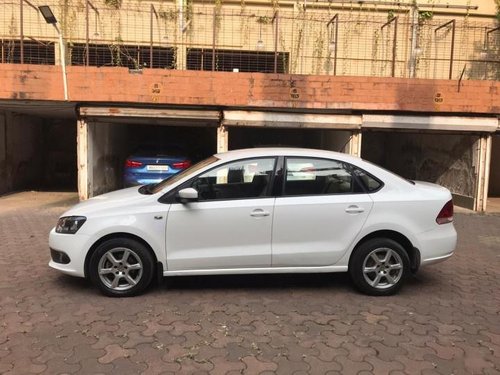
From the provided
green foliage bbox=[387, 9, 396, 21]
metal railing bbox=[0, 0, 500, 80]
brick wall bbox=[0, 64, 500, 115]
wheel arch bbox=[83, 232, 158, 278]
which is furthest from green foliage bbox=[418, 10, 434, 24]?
wheel arch bbox=[83, 232, 158, 278]

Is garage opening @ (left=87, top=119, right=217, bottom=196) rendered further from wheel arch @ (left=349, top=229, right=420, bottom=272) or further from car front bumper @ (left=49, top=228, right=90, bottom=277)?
wheel arch @ (left=349, top=229, right=420, bottom=272)

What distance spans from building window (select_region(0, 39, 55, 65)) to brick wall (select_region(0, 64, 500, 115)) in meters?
3.09

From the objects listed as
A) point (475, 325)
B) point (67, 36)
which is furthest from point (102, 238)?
point (67, 36)

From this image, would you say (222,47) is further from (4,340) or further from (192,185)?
(4,340)

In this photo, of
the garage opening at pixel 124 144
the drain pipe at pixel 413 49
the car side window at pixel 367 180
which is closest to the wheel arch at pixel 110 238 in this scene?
the car side window at pixel 367 180

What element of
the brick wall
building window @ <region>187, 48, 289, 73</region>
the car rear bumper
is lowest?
the car rear bumper

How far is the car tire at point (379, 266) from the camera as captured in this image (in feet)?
17.9

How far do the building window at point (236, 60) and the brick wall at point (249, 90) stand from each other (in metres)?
2.91

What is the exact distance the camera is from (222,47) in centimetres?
1376

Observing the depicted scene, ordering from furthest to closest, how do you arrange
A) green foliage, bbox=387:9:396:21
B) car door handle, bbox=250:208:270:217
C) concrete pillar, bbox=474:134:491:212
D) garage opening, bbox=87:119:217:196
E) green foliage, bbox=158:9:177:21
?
green foliage, bbox=387:9:396:21, green foliage, bbox=158:9:177:21, garage opening, bbox=87:119:217:196, concrete pillar, bbox=474:134:491:212, car door handle, bbox=250:208:270:217

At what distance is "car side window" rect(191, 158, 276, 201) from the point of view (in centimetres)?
538

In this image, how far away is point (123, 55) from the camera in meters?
13.3

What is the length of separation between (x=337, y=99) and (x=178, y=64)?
14.8 ft

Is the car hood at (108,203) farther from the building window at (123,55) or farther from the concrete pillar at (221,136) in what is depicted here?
the building window at (123,55)
